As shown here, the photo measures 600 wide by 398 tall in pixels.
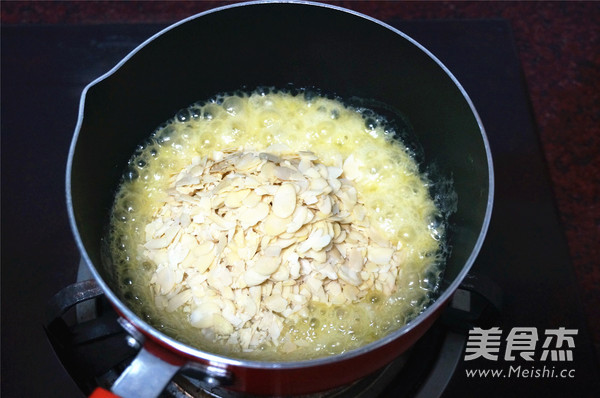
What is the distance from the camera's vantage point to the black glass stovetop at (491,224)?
731mm

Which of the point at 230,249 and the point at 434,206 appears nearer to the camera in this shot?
the point at 230,249

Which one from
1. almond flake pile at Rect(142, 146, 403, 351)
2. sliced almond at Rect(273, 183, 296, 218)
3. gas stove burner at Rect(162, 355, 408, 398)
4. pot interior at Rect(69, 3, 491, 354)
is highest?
pot interior at Rect(69, 3, 491, 354)

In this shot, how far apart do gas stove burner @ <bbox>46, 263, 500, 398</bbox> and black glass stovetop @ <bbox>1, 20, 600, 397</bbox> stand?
3 centimetres

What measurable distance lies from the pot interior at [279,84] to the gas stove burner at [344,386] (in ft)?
0.18

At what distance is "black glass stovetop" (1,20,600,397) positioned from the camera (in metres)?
0.73

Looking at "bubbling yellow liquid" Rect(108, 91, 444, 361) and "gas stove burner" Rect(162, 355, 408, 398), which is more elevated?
"bubbling yellow liquid" Rect(108, 91, 444, 361)

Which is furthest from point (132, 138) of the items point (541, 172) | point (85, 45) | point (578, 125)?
point (578, 125)

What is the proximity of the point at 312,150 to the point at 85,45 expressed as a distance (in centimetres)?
47

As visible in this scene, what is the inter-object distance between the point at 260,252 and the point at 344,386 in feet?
0.67

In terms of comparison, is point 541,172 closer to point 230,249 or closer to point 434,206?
point 434,206

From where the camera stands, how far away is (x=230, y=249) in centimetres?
61

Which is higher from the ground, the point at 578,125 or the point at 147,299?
the point at 578,125

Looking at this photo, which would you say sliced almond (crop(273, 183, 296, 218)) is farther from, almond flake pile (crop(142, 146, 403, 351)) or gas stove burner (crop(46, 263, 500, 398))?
gas stove burner (crop(46, 263, 500, 398))

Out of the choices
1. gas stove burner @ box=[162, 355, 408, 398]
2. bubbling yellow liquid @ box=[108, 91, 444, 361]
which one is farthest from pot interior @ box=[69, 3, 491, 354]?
gas stove burner @ box=[162, 355, 408, 398]
